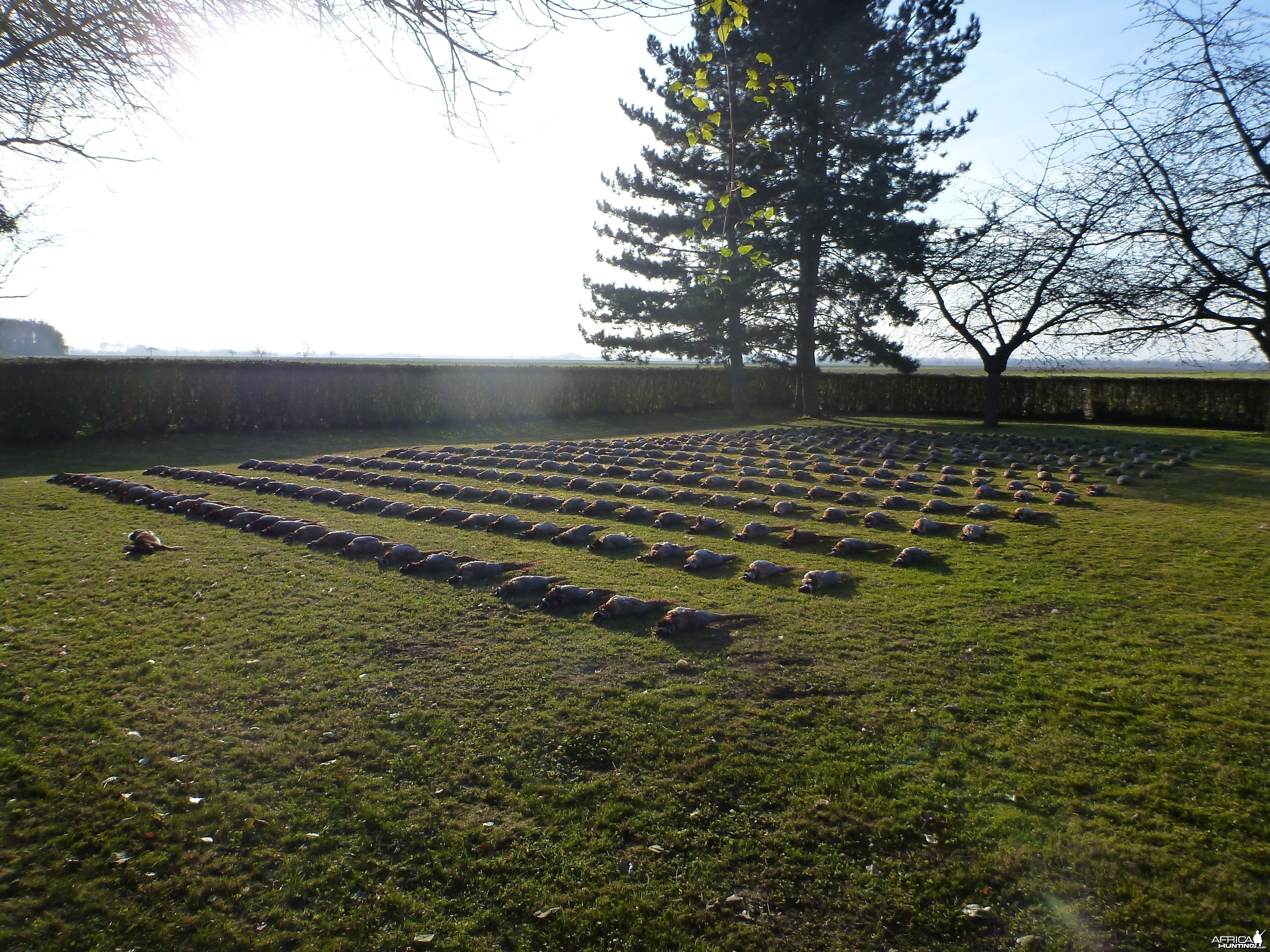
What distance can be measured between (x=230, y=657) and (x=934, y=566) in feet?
22.0

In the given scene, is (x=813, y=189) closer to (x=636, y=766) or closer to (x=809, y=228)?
(x=809, y=228)

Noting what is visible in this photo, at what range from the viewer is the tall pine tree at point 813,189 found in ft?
82.4

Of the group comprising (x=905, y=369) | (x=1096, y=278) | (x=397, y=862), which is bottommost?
(x=397, y=862)

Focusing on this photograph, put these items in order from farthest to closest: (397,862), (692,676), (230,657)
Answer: (230,657) < (692,676) < (397,862)

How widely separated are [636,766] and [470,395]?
24.1 meters

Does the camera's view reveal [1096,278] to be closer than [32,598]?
No

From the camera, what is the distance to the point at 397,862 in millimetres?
3279

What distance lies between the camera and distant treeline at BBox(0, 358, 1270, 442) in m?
19.2

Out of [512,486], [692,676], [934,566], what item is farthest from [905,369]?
[692,676]

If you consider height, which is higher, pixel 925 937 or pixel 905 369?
pixel 905 369

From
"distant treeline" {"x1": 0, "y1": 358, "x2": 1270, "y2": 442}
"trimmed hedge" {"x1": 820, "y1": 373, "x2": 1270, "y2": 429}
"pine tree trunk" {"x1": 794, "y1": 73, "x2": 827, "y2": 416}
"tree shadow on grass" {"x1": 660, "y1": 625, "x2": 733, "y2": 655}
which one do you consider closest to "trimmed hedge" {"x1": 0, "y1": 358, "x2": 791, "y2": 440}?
"distant treeline" {"x1": 0, "y1": 358, "x2": 1270, "y2": 442}

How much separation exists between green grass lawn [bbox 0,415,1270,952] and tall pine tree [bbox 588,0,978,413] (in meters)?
18.7

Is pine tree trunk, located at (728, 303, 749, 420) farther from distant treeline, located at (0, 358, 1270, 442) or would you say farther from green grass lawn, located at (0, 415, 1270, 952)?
green grass lawn, located at (0, 415, 1270, 952)

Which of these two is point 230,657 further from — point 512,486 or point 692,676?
point 512,486
